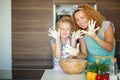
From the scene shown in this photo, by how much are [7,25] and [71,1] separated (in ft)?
3.74

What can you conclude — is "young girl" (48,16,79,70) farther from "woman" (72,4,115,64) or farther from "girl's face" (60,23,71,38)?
"woman" (72,4,115,64)

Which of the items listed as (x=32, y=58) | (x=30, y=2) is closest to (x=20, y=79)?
(x=32, y=58)

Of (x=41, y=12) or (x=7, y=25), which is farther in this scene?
(x=7, y=25)

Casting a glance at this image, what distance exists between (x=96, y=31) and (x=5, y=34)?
236cm

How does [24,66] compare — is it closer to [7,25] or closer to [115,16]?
[7,25]

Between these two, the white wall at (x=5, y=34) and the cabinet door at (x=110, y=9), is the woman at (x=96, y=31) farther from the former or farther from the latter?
the white wall at (x=5, y=34)

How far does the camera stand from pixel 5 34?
4121 millimetres

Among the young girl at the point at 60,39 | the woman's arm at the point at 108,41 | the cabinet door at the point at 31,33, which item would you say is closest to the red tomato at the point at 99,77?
the woman's arm at the point at 108,41

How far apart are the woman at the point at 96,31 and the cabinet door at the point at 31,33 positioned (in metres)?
1.74

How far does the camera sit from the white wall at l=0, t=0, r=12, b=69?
13.4 ft

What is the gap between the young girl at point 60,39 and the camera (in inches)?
83.7

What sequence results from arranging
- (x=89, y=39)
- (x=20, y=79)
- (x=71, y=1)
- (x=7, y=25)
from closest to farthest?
(x=89, y=39), (x=20, y=79), (x=71, y=1), (x=7, y=25)

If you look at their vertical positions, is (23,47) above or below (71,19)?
below

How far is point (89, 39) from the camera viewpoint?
2.12m
